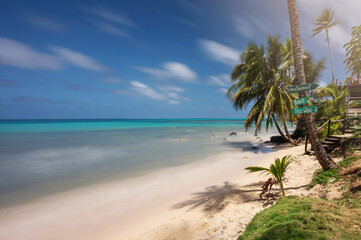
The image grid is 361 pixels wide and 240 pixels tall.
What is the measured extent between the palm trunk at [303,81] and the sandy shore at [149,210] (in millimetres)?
806

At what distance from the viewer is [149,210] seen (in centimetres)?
564

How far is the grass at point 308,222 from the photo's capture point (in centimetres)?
240

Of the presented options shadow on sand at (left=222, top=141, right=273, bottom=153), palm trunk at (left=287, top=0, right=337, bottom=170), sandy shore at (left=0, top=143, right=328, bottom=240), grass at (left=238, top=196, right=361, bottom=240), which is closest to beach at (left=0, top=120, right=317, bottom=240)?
sandy shore at (left=0, top=143, right=328, bottom=240)

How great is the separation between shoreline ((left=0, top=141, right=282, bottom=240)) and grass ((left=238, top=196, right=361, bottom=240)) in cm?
288

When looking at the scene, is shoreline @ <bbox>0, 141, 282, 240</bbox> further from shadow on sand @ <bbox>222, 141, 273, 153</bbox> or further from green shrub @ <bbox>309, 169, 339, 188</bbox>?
shadow on sand @ <bbox>222, 141, 273, 153</bbox>

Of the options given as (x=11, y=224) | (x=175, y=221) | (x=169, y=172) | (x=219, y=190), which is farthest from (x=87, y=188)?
(x=219, y=190)

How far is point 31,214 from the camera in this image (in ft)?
18.2

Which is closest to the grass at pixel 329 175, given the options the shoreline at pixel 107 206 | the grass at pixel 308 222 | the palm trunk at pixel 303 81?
the palm trunk at pixel 303 81

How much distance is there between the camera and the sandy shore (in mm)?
4141

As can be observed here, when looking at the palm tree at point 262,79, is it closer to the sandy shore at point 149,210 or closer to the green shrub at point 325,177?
the sandy shore at point 149,210

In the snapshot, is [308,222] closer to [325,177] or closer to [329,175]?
[325,177]

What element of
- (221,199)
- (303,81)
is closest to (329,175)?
(303,81)

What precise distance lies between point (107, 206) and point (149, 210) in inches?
60.3

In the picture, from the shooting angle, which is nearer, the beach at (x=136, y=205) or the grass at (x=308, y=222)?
the grass at (x=308, y=222)
